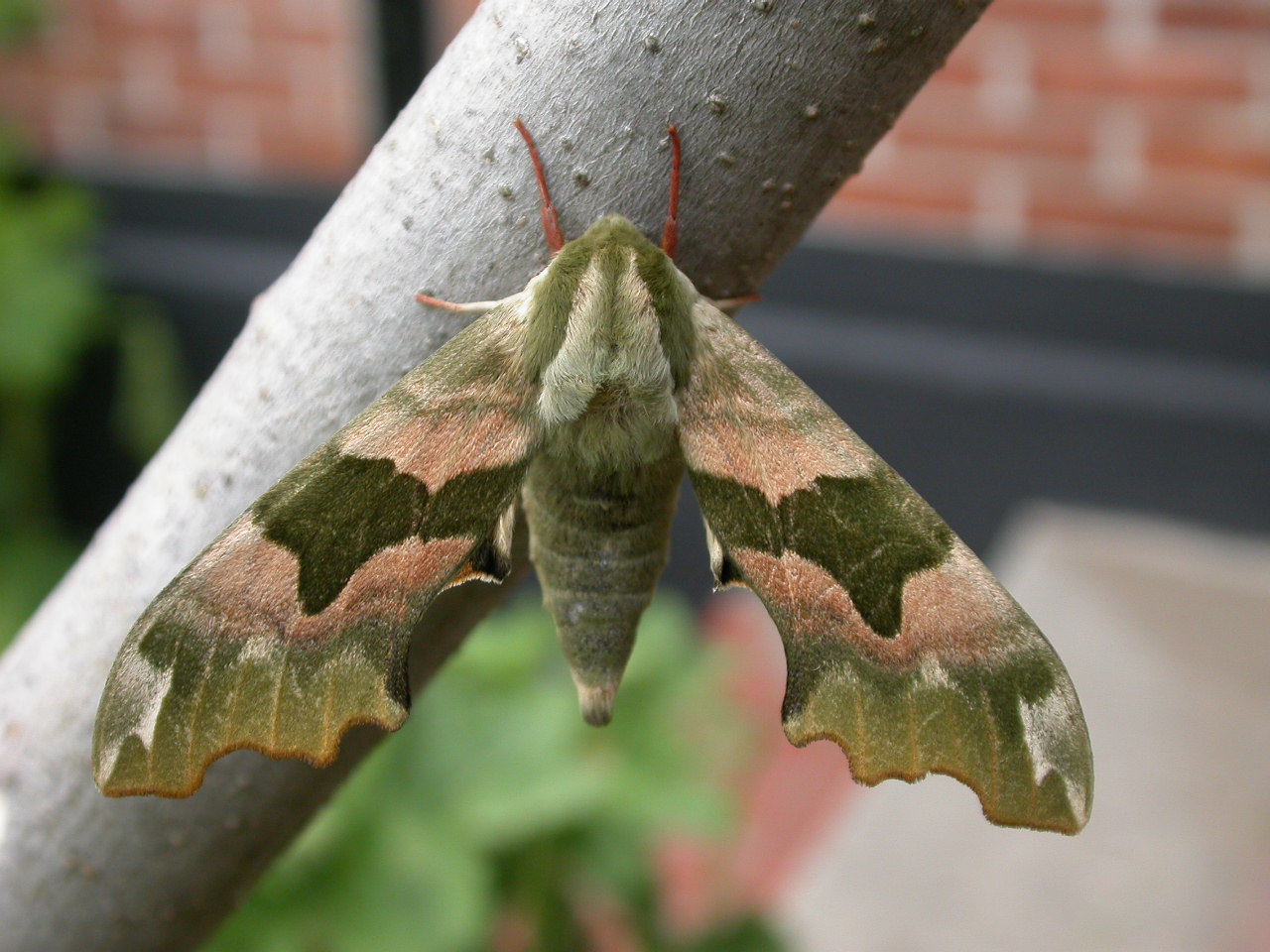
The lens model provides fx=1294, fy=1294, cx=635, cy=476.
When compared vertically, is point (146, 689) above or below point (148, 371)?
above

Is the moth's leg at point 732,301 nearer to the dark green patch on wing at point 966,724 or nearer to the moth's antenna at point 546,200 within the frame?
the moth's antenna at point 546,200

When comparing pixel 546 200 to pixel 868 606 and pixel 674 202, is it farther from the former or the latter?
pixel 868 606

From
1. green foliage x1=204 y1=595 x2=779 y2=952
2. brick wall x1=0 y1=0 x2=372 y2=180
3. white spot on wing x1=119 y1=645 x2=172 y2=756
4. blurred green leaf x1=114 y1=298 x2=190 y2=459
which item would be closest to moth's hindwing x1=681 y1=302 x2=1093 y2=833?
white spot on wing x1=119 y1=645 x2=172 y2=756

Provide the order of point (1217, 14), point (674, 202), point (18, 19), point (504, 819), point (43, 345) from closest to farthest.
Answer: point (674, 202), point (504, 819), point (1217, 14), point (43, 345), point (18, 19)

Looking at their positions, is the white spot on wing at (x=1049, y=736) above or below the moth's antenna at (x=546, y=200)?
below

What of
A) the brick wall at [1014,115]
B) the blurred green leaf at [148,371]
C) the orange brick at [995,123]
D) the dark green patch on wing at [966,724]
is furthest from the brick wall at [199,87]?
the dark green patch on wing at [966,724]

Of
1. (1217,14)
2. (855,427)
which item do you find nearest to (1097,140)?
(1217,14)
